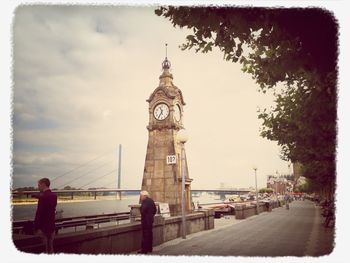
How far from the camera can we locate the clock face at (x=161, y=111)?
20.4 m

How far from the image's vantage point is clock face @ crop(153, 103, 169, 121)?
66.8 ft

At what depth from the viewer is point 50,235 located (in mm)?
7051

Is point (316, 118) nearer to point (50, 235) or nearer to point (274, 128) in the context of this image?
point (274, 128)

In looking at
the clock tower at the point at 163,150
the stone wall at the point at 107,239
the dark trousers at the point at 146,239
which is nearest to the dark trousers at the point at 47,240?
the stone wall at the point at 107,239

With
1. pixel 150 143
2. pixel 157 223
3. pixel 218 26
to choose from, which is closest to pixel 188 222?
pixel 157 223

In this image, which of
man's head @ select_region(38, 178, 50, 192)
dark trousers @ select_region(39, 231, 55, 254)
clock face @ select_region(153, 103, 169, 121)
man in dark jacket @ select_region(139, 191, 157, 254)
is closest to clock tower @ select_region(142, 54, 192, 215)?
clock face @ select_region(153, 103, 169, 121)

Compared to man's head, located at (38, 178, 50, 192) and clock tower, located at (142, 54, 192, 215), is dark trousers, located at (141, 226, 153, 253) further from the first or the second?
clock tower, located at (142, 54, 192, 215)

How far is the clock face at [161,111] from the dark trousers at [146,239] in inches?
443

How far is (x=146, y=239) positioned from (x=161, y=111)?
11590 millimetres

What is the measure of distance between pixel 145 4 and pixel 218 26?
1.90 metres

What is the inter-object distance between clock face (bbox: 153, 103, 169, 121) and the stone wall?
758cm

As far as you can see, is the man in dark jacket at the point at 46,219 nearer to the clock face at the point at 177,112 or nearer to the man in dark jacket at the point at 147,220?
the man in dark jacket at the point at 147,220

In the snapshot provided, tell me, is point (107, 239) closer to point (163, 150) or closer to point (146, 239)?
point (146, 239)

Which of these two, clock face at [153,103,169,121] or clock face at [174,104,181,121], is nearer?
clock face at [153,103,169,121]
